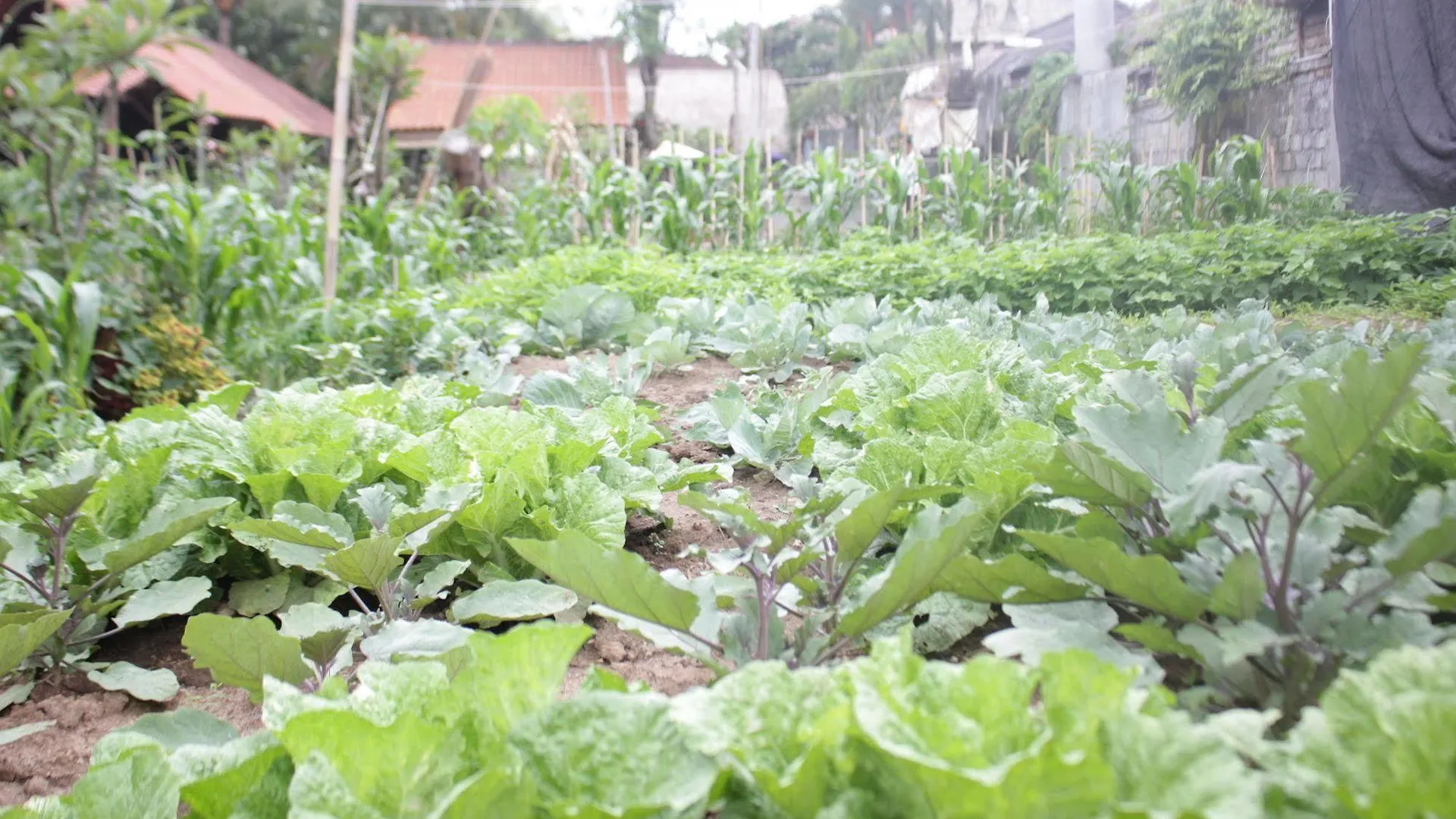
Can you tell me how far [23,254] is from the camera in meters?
4.53

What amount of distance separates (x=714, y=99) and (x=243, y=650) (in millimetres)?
7635

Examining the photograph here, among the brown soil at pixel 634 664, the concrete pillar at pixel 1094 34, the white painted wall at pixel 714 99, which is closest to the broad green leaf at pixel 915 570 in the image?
the brown soil at pixel 634 664

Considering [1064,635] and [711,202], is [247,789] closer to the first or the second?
[1064,635]

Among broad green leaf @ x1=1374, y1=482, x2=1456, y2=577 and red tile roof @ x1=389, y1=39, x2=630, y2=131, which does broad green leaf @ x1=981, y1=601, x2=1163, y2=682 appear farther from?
red tile roof @ x1=389, y1=39, x2=630, y2=131

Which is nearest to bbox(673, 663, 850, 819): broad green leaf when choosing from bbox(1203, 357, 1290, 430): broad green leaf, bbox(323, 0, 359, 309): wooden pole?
bbox(1203, 357, 1290, 430): broad green leaf

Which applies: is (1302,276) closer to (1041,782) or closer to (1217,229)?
(1217,229)

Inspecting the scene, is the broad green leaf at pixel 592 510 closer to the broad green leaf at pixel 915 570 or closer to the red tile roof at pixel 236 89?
the broad green leaf at pixel 915 570

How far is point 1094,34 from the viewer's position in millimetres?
2977

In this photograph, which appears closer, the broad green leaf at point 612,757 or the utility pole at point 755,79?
the broad green leaf at point 612,757

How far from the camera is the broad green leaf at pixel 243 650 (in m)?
1.02

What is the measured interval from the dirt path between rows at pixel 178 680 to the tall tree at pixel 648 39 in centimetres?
755

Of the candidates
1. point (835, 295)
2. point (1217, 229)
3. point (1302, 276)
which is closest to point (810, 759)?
point (1302, 276)

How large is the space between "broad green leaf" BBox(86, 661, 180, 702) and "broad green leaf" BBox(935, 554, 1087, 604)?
1052 millimetres

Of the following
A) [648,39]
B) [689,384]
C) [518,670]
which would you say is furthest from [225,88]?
[518,670]
